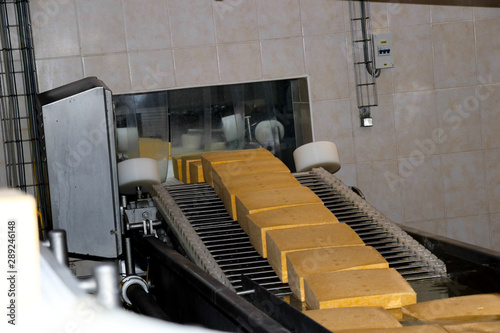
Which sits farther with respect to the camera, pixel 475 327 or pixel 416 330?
pixel 475 327

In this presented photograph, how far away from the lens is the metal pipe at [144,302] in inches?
86.7

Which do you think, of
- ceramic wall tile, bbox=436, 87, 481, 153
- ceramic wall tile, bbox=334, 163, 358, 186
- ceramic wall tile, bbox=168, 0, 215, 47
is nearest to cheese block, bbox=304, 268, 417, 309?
ceramic wall tile, bbox=334, 163, 358, 186

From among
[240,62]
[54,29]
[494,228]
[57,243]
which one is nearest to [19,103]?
[54,29]

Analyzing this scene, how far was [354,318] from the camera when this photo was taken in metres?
1.71

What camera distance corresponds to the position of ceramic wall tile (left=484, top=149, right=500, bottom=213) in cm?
483

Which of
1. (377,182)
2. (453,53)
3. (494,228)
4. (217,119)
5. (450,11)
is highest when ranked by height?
(450,11)

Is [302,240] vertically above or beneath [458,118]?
beneath

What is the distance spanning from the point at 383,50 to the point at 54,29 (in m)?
2.43

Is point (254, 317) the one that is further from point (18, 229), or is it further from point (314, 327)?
point (18, 229)

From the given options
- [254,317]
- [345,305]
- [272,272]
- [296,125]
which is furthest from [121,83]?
[254,317]

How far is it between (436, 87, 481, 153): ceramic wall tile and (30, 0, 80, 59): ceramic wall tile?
2815 millimetres

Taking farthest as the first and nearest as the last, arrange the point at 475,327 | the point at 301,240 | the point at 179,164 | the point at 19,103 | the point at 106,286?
the point at 19,103 → the point at 179,164 → the point at 301,240 → the point at 475,327 → the point at 106,286

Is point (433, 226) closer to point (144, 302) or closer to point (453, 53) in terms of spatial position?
point (453, 53)

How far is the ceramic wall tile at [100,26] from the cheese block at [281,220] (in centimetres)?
240
